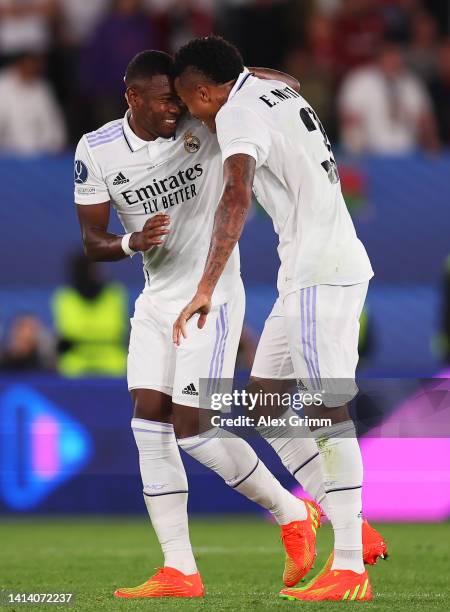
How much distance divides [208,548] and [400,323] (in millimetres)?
4374

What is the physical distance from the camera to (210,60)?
5.83 m

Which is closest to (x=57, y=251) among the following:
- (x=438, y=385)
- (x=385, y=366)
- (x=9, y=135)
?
(x=9, y=135)

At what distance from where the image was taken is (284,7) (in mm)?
13562

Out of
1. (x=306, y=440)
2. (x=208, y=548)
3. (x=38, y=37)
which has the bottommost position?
(x=208, y=548)

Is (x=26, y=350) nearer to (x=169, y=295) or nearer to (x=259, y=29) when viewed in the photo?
(x=259, y=29)

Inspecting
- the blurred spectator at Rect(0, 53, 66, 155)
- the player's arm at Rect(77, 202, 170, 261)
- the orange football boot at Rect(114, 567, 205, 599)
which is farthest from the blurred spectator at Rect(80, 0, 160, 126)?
the orange football boot at Rect(114, 567, 205, 599)

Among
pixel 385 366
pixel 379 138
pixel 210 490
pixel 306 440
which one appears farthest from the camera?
pixel 379 138

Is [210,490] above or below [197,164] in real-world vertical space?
below

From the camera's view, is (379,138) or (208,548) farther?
(379,138)

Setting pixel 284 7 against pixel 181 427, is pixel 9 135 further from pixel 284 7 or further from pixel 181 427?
pixel 181 427

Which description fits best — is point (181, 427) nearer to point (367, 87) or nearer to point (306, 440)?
point (306, 440)

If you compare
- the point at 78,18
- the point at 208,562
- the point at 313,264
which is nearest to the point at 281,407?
the point at 313,264

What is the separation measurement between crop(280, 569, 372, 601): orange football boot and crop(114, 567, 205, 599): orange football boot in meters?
0.49

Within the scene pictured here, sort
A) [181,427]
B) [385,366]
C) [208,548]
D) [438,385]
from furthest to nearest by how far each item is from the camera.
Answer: [385,366]
[208,548]
[438,385]
[181,427]
